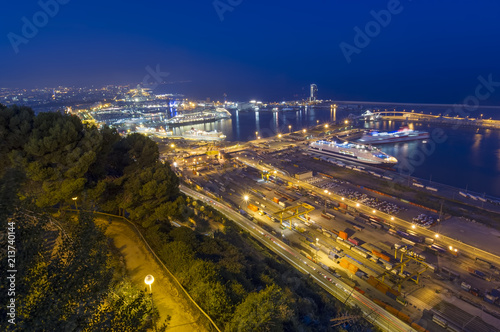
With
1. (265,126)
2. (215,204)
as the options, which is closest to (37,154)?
(215,204)

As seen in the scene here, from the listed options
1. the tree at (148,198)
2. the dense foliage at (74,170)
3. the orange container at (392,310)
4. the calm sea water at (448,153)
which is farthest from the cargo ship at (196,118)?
the orange container at (392,310)

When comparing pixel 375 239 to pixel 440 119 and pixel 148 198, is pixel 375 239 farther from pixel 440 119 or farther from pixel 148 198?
pixel 440 119

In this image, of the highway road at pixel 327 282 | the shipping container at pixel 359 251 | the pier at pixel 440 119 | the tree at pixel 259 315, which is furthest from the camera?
the pier at pixel 440 119

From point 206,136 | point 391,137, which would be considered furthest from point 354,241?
point 206,136

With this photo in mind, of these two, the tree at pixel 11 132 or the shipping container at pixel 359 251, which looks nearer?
the tree at pixel 11 132

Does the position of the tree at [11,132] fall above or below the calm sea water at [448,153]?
above

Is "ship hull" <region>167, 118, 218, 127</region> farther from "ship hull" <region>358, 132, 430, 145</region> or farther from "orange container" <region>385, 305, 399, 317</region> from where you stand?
"orange container" <region>385, 305, 399, 317</region>

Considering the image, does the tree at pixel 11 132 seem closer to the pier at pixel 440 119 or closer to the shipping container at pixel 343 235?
the shipping container at pixel 343 235
